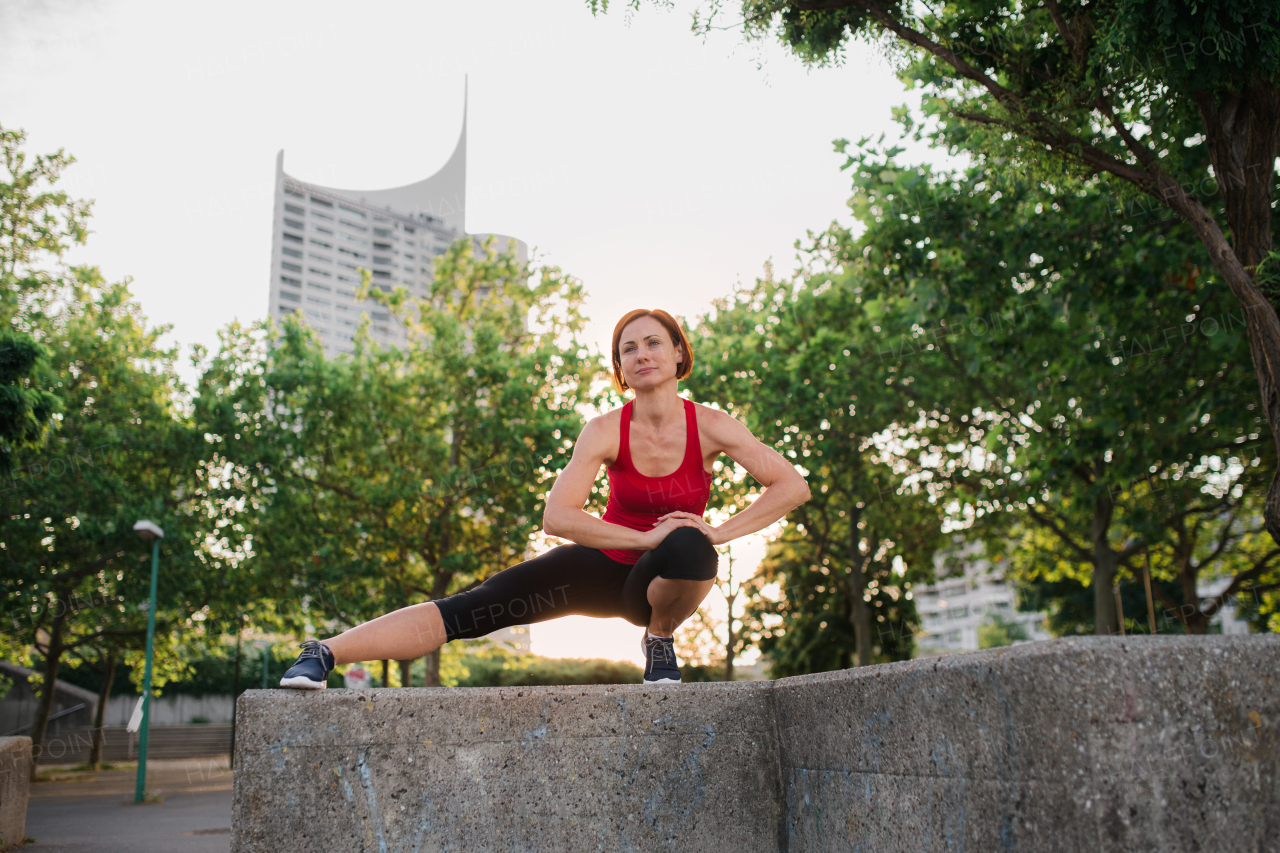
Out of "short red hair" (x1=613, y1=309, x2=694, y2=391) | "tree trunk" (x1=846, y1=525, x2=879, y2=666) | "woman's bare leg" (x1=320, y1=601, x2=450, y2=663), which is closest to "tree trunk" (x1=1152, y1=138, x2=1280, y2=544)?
"short red hair" (x1=613, y1=309, x2=694, y2=391)

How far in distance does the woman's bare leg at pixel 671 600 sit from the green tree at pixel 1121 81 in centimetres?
580

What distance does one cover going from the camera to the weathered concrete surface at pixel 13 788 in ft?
23.2

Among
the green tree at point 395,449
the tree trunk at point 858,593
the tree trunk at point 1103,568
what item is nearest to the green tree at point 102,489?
the green tree at point 395,449

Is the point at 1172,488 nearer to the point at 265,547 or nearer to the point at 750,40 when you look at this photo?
the point at 750,40

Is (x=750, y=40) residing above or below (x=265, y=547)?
above

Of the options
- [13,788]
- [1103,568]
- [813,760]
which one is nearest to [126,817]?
[13,788]

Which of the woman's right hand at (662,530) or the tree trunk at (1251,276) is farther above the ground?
the tree trunk at (1251,276)

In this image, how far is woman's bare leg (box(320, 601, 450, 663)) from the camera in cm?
283

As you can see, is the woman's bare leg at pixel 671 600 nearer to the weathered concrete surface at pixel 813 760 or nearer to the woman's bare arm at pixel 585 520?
the woman's bare arm at pixel 585 520

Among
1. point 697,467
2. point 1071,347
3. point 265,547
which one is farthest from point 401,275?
point 697,467

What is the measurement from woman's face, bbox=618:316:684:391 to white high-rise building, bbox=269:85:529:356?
10219 centimetres

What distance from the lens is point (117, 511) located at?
20922 mm

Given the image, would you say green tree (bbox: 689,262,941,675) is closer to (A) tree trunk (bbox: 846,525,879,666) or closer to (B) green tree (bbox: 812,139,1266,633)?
(A) tree trunk (bbox: 846,525,879,666)

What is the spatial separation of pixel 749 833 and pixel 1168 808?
1266 mm
